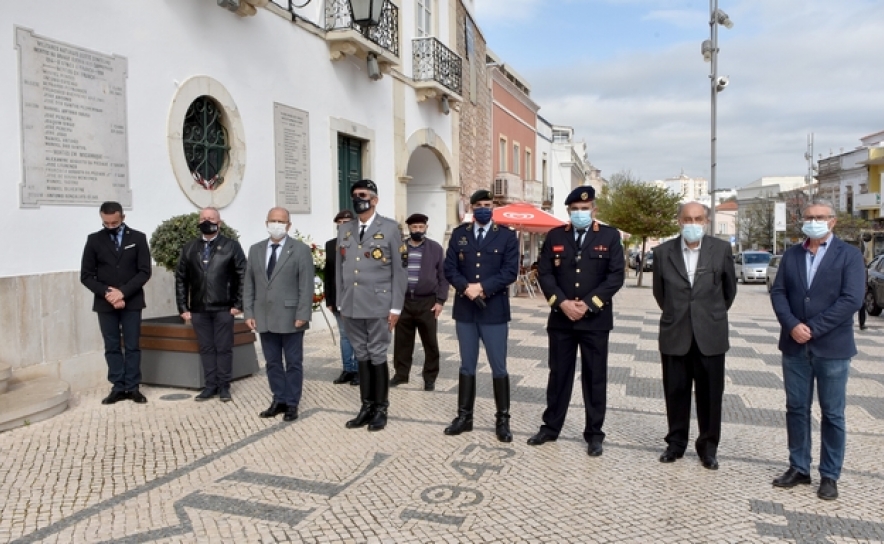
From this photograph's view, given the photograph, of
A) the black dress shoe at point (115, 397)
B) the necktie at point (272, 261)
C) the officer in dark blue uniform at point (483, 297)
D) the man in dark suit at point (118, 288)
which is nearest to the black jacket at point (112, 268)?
the man in dark suit at point (118, 288)

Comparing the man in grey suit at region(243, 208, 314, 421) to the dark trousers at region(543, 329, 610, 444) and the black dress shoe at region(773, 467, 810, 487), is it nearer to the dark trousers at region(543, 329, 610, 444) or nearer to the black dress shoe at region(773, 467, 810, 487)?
the dark trousers at region(543, 329, 610, 444)

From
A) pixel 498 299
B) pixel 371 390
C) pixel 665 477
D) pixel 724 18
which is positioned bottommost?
pixel 665 477

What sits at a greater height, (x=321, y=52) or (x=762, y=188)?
(x=762, y=188)

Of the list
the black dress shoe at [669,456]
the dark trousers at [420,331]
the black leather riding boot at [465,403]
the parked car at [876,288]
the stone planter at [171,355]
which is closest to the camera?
the black dress shoe at [669,456]

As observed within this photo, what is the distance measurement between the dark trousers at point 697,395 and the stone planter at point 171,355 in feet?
14.6

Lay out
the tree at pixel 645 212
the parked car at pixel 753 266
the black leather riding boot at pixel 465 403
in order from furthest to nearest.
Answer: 1. the parked car at pixel 753 266
2. the tree at pixel 645 212
3. the black leather riding boot at pixel 465 403

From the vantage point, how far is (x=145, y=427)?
5.43m

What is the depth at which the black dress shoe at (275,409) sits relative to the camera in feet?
18.9

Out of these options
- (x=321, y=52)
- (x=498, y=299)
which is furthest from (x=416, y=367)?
(x=321, y=52)

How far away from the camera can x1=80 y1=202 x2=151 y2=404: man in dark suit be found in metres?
6.04

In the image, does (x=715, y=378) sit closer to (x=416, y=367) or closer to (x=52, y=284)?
(x=416, y=367)

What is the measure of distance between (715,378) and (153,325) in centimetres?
528

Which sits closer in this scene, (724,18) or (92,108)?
(92,108)

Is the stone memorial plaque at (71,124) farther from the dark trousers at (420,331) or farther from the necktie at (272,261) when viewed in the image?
the dark trousers at (420,331)
